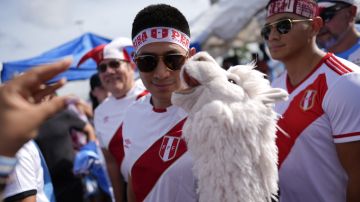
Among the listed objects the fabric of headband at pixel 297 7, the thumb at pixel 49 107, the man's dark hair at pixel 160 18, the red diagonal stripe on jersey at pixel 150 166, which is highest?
the man's dark hair at pixel 160 18

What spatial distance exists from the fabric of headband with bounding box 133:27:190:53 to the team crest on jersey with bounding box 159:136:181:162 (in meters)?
0.52

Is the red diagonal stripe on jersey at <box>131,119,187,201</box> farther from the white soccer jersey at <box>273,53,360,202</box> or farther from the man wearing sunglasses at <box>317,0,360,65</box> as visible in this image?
the man wearing sunglasses at <box>317,0,360,65</box>

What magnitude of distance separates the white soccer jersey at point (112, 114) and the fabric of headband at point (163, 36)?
1.88 metres

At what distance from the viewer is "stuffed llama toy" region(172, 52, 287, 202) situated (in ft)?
4.33

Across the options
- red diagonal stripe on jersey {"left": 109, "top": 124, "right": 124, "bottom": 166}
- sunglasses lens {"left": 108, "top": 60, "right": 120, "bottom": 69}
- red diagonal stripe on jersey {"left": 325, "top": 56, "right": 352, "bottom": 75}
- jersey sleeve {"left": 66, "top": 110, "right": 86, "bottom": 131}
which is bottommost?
red diagonal stripe on jersey {"left": 109, "top": 124, "right": 124, "bottom": 166}

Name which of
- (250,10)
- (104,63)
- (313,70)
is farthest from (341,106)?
(250,10)

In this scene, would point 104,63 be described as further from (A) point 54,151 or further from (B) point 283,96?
(B) point 283,96

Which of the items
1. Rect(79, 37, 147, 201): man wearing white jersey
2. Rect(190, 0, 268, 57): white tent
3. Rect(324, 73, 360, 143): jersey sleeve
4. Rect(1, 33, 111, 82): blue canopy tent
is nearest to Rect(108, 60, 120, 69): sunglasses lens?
Rect(79, 37, 147, 201): man wearing white jersey

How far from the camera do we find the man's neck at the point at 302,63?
212cm

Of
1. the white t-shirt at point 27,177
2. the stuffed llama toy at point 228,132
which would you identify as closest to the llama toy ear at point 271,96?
the stuffed llama toy at point 228,132

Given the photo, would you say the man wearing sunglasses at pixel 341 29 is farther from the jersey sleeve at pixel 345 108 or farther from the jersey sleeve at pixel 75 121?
the jersey sleeve at pixel 75 121

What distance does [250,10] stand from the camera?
271 inches

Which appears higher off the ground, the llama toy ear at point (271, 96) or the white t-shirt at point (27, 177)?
the llama toy ear at point (271, 96)

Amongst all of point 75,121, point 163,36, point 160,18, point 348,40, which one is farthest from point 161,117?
point 75,121
